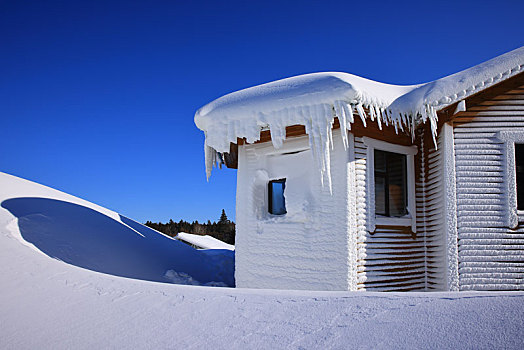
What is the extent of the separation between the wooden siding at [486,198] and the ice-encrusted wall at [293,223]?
2.00m

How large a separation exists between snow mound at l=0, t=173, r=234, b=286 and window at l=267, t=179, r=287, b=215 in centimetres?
321

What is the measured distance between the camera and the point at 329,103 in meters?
6.12

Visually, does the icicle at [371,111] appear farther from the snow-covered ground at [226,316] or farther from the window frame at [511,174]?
the snow-covered ground at [226,316]

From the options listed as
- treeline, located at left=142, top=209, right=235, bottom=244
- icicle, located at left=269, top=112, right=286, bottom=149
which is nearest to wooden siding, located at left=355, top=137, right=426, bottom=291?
icicle, located at left=269, top=112, right=286, bottom=149

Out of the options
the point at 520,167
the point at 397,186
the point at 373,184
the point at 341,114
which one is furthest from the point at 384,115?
the point at 520,167

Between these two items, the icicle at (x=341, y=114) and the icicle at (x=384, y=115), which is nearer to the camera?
the icicle at (x=341, y=114)

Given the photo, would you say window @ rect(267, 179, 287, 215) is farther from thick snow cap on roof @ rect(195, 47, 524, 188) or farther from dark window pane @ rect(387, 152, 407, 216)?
dark window pane @ rect(387, 152, 407, 216)

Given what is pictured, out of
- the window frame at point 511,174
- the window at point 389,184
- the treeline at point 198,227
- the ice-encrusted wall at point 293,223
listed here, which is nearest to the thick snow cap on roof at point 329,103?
the ice-encrusted wall at point 293,223

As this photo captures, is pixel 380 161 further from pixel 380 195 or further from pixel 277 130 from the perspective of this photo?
pixel 277 130

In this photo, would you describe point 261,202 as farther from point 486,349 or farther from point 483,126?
point 486,349

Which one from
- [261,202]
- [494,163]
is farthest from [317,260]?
[494,163]

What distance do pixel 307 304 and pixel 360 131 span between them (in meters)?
4.64

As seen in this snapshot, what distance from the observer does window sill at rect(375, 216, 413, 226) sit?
6833 mm

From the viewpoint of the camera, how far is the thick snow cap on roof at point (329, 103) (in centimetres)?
612
